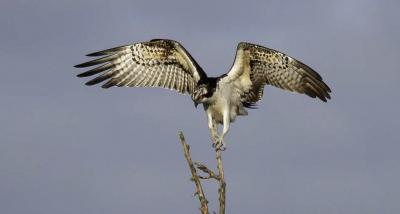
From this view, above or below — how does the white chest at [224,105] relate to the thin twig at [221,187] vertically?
above

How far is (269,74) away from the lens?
14.1 metres

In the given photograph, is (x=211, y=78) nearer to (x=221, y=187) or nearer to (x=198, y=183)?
(x=221, y=187)

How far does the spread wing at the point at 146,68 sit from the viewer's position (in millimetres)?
14133

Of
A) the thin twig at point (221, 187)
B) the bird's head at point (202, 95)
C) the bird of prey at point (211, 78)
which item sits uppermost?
the bird of prey at point (211, 78)

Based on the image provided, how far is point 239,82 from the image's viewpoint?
13.8m

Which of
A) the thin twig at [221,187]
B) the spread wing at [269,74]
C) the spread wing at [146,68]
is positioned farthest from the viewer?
the spread wing at [146,68]

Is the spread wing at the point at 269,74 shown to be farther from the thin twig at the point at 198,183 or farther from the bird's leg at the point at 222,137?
the thin twig at the point at 198,183

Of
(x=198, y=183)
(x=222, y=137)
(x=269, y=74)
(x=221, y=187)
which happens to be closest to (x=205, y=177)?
(x=221, y=187)

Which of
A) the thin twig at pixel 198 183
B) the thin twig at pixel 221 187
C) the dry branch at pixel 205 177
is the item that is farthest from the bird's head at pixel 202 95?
the thin twig at pixel 198 183

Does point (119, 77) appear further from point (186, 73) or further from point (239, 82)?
point (239, 82)

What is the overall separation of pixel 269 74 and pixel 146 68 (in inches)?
121

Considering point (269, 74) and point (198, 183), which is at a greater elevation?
point (269, 74)

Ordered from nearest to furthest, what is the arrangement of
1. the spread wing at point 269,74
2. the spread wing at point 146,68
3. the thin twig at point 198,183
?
the thin twig at point 198,183 → the spread wing at point 269,74 → the spread wing at point 146,68

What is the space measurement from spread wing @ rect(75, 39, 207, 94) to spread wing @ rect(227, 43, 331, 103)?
126 centimetres
